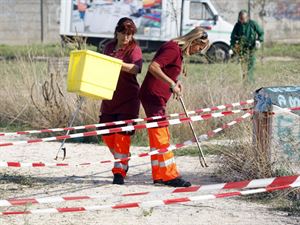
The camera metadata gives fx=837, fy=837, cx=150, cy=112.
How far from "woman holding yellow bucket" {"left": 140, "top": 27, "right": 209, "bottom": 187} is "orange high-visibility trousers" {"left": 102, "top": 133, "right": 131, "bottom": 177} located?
323mm

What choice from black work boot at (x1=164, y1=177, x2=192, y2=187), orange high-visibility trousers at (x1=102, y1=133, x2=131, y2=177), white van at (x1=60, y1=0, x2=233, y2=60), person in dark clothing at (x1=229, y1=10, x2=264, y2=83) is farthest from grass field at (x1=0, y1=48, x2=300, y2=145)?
white van at (x1=60, y1=0, x2=233, y2=60)

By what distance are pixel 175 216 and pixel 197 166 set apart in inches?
85.6

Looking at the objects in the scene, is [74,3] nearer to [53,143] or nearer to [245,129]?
[53,143]

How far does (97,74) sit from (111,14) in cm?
1728

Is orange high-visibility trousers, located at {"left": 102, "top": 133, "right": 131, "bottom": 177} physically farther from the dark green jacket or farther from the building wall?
the building wall

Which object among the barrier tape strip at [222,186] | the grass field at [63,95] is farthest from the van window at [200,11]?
the barrier tape strip at [222,186]

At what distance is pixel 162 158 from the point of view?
311 inches

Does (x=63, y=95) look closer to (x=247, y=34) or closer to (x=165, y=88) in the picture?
(x=165, y=88)

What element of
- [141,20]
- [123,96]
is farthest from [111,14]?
[123,96]

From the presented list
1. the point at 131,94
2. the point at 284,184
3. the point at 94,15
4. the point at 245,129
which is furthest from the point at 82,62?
the point at 94,15

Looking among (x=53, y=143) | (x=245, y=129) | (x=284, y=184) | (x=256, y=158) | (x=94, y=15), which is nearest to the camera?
(x=284, y=184)

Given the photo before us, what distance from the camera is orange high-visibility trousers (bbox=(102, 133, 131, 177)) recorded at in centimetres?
804

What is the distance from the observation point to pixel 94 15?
25.0 metres

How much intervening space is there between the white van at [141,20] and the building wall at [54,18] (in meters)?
4.39
